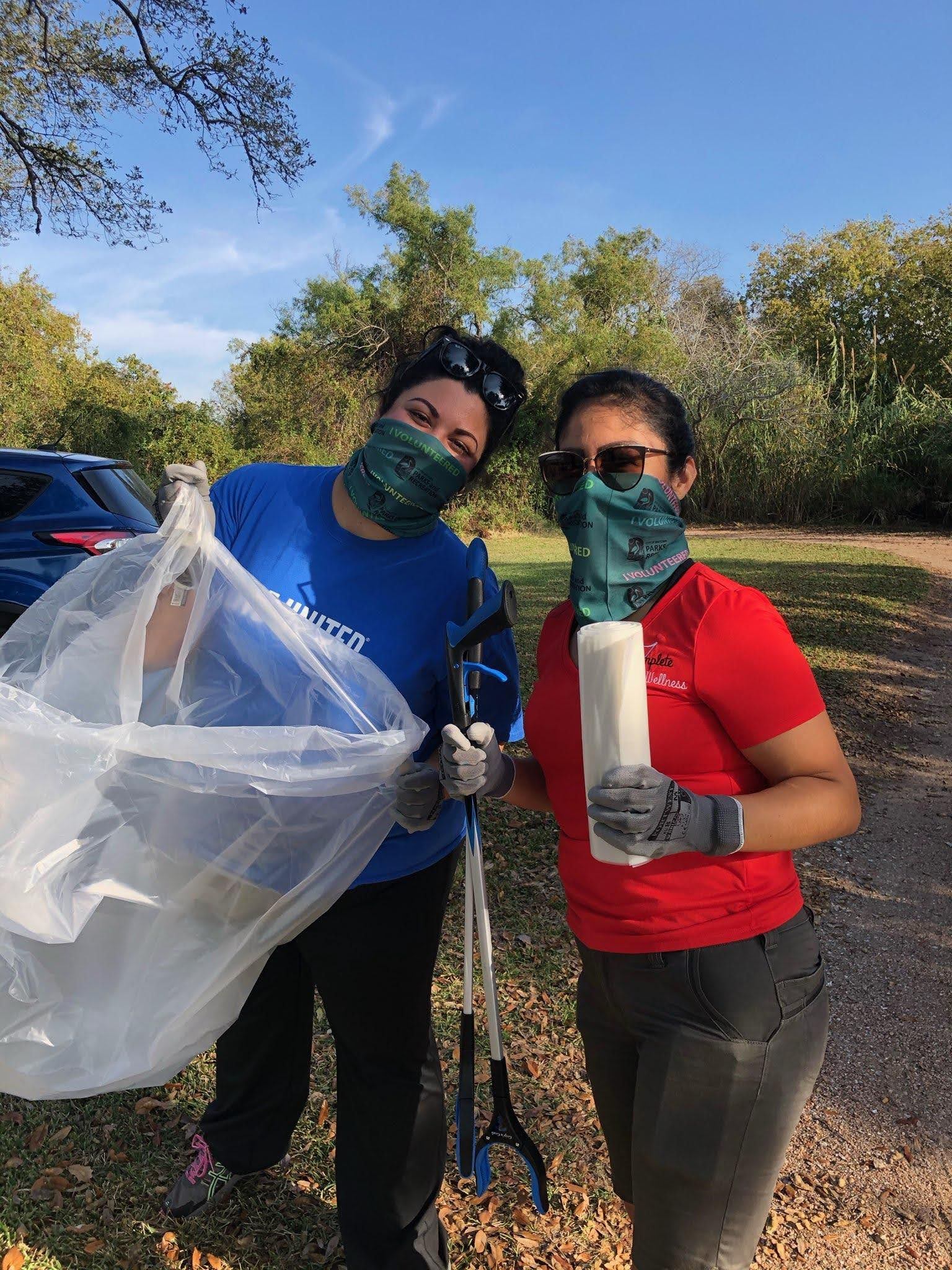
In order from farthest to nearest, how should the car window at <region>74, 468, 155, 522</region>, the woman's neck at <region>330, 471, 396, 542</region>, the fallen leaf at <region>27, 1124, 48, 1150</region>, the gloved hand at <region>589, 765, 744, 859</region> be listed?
1. the car window at <region>74, 468, 155, 522</region>
2. the fallen leaf at <region>27, 1124, 48, 1150</region>
3. the woman's neck at <region>330, 471, 396, 542</region>
4. the gloved hand at <region>589, 765, 744, 859</region>

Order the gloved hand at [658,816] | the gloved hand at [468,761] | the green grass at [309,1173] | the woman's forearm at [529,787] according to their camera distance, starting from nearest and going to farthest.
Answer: the gloved hand at [658,816], the gloved hand at [468,761], the woman's forearm at [529,787], the green grass at [309,1173]

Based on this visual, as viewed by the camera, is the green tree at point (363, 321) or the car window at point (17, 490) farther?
the green tree at point (363, 321)

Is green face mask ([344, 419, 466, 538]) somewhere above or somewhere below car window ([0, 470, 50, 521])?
above

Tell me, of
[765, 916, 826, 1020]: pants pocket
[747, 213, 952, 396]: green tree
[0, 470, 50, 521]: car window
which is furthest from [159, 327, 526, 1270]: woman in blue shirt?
[747, 213, 952, 396]: green tree

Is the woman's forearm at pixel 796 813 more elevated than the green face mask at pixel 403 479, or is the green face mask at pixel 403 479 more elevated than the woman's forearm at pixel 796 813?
the green face mask at pixel 403 479

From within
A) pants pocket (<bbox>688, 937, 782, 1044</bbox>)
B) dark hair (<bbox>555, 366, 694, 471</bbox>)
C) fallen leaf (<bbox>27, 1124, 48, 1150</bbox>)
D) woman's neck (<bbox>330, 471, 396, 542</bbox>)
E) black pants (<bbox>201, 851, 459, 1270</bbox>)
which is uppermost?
dark hair (<bbox>555, 366, 694, 471</bbox>)

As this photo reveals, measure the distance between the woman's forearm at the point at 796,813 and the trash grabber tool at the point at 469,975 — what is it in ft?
1.70

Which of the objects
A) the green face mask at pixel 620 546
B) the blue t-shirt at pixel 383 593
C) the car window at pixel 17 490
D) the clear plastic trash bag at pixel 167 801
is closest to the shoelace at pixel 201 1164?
the clear plastic trash bag at pixel 167 801

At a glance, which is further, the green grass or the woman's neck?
the green grass

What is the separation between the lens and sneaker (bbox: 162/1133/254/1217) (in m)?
2.26

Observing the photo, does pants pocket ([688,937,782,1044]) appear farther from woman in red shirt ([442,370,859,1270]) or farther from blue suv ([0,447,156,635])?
blue suv ([0,447,156,635])

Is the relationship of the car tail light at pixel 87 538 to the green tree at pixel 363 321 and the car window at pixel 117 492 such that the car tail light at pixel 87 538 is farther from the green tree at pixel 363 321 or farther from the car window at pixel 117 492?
the green tree at pixel 363 321

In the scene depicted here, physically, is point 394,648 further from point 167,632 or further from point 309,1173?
point 309,1173

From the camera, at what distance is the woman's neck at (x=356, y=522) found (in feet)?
6.04
